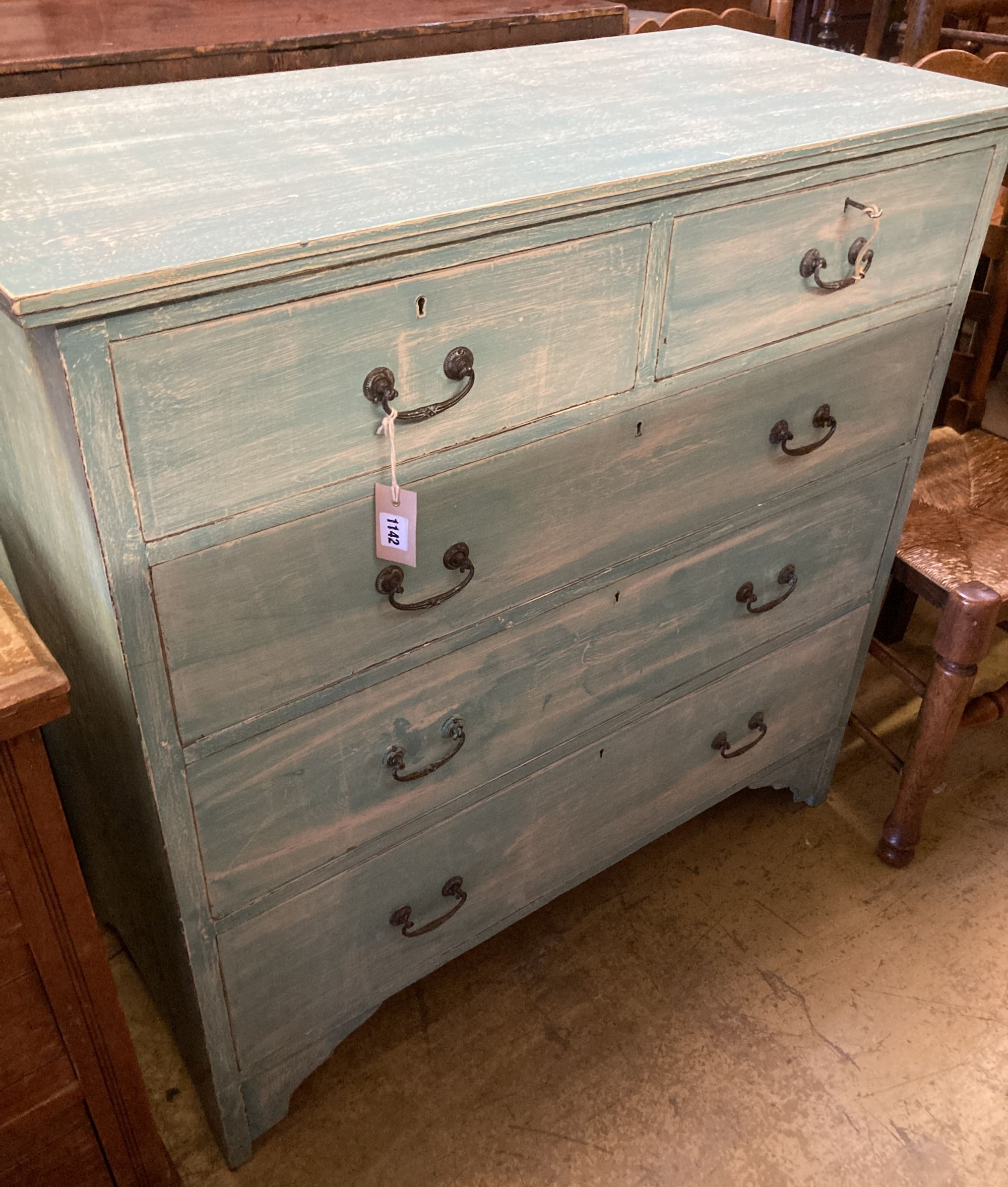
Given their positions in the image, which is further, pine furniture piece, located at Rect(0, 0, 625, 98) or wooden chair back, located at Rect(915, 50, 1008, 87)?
wooden chair back, located at Rect(915, 50, 1008, 87)

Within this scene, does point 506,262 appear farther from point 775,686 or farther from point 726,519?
point 775,686

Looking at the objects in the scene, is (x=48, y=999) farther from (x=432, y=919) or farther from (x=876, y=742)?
(x=876, y=742)

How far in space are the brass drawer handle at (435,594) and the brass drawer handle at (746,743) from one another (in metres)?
0.67

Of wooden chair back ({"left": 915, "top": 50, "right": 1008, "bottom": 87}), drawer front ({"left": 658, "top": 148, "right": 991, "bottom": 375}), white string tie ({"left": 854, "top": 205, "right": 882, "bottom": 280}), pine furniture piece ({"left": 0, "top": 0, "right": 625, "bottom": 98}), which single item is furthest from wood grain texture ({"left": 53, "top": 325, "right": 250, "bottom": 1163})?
wooden chair back ({"left": 915, "top": 50, "right": 1008, "bottom": 87})

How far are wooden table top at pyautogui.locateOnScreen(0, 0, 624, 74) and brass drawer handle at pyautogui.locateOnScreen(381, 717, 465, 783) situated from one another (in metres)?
0.91

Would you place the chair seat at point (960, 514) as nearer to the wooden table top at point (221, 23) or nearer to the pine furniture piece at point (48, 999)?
the wooden table top at point (221, 23)

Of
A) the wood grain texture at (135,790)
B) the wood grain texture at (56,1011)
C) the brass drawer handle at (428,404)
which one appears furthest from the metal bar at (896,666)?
the wood grain texture at (56,1011)

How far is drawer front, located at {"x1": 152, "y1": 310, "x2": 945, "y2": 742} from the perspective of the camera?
3.25ft

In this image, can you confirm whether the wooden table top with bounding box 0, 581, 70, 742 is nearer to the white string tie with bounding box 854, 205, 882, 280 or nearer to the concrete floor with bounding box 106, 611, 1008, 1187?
the concrete floor with bounding box 106, 611, 1008, 1187

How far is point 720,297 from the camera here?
45.9 inches

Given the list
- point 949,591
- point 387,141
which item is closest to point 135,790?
point 387,141

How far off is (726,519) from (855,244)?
14.1 inches

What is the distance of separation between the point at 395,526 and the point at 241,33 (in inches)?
33.7

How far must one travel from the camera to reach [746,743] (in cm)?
171
